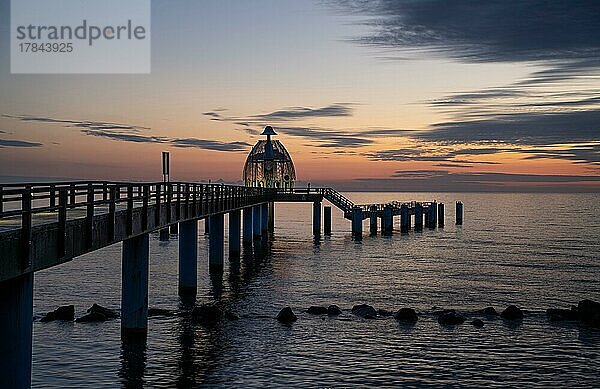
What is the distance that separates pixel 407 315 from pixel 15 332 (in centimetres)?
1959

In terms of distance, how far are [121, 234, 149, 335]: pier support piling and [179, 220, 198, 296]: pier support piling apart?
35.5 ft

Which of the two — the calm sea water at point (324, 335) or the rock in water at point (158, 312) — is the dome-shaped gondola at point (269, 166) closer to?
the calm sea water at point (324, 335)

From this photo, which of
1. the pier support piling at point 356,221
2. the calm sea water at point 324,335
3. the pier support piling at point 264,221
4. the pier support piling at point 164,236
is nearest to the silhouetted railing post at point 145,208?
the calm sea water at point 324,335

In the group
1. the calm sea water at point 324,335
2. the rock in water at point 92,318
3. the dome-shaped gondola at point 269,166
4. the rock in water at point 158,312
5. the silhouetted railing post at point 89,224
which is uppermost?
the dome-shaped gondola at point 269,166

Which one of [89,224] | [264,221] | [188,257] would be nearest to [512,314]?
[188,257]

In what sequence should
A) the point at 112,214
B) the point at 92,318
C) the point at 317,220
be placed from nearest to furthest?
the point at 112,214
the point at 92,318
the point at 317,220

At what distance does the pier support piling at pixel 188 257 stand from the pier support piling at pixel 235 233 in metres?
19.0

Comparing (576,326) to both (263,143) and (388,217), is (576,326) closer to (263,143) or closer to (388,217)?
(388,217)

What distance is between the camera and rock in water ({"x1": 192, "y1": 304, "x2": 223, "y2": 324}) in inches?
1193

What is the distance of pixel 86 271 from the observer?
48406 mm

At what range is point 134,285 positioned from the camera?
25.9 m

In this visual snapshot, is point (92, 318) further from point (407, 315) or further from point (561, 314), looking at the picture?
point (561, 314)

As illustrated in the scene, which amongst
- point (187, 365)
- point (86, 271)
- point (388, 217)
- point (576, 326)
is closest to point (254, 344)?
point (187, 365)

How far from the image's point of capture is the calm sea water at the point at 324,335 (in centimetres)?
2244
